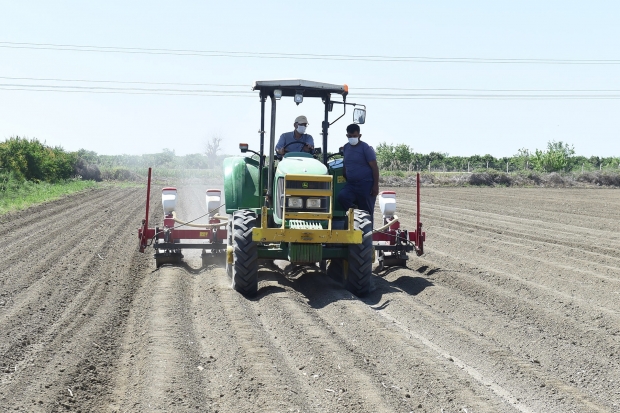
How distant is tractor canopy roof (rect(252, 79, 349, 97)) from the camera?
9766mm

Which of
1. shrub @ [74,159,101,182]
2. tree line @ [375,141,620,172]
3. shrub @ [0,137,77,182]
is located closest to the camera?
shrub @ [0,137,77,182]

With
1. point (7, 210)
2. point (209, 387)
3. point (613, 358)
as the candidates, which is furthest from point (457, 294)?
point (7, 210)

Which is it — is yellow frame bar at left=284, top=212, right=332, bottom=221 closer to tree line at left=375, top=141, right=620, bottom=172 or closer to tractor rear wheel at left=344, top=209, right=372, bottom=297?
tractor rear wheel at left=344, top=209, right=372, bottom=297

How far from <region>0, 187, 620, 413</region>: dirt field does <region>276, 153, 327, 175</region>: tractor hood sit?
1466mm

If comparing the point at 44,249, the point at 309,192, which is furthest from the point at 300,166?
the point at 44,249

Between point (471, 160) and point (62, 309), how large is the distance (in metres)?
79.1

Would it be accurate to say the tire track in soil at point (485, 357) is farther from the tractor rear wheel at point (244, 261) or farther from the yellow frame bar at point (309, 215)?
the tractor rear wheel at point (244, 261)

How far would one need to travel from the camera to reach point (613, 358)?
6.74 m

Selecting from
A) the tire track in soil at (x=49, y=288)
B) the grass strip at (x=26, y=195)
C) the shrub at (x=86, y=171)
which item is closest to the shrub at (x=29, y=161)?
the grass strip at (x=26, y=195)

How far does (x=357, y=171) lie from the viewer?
9.93 metres

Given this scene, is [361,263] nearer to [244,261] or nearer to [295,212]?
[295,212]

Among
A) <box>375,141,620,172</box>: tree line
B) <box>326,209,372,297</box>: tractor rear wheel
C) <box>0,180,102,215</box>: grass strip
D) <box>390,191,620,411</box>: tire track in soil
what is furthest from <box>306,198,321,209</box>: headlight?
<box>375,141,620,172</box>: tree line

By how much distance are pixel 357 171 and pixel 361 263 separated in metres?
1.37

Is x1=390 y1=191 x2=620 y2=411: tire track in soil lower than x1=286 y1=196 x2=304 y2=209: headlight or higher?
lower
